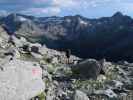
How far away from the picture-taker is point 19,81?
19.3 metres

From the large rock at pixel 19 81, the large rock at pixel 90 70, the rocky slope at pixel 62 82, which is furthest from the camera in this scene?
the large rock at pixel 90 70

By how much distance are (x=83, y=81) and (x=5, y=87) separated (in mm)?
11085

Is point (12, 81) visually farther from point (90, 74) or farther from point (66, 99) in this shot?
point (90, 74)

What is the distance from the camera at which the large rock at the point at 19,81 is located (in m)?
18.3

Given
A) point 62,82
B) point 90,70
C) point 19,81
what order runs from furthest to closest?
1. point 90,70
2. point 62,82
3. point 19,81

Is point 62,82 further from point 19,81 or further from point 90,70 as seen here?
point 19,81

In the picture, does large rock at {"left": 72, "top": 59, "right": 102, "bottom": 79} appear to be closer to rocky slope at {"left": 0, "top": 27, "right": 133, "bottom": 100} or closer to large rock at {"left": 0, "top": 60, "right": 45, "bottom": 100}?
rocky slope at {"left": 0, "top": 27, "right": 133, "bottom": 100}

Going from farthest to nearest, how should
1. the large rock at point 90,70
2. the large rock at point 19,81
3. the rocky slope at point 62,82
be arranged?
the large rock at point 90,70, the rocky slope at point 62,82, the large rock at point 19,81

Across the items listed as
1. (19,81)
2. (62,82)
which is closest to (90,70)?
(62,82)

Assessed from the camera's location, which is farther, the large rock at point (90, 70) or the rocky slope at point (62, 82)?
the large rock at point (90, 70)

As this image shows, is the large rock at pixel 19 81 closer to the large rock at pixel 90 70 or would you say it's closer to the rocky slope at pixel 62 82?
the rocky slope at pixel 62 82

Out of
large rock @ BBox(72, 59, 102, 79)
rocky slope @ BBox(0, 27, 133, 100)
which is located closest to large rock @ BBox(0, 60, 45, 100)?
rocky slope @ BBox(0, 27, 133, 100)

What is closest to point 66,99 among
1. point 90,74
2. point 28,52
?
point 90,74

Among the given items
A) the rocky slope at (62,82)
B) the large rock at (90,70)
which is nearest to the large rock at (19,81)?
the rocky slope at (62,82)
